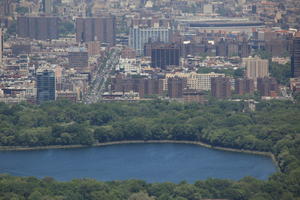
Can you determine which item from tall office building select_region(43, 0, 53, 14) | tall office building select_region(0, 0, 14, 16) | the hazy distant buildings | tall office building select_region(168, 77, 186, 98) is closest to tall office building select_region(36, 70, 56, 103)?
tall office building select_region(168, 77, 186, 98)

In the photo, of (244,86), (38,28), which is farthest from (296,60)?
(38,28)

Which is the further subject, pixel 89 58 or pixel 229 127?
pixel 89 58

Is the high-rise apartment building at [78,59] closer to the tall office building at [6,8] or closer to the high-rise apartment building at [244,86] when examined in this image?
the high-rise apartment building at [244,86]

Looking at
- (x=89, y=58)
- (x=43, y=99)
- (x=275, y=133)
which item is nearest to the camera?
(x=275, y=133)

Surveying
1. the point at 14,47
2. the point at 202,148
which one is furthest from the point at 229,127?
the point at 14,47

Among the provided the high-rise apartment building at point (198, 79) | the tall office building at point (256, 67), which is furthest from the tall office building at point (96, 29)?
the high-rise apartment building at point (198, 79)

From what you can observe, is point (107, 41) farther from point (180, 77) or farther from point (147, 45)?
point (180, 77)
